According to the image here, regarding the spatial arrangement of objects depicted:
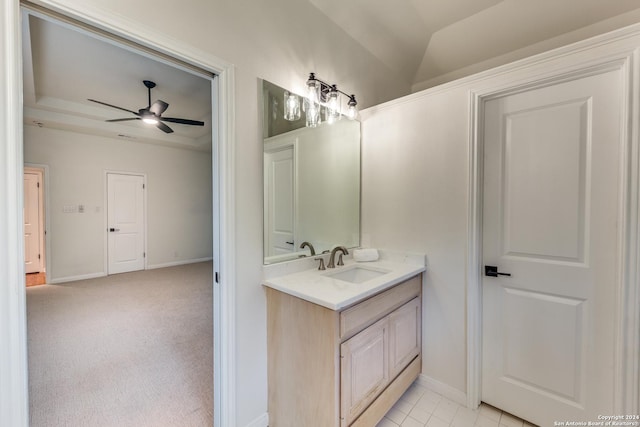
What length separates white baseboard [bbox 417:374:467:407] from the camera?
184 cm

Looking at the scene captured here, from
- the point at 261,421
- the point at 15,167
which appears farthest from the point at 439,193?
the point at 15,167

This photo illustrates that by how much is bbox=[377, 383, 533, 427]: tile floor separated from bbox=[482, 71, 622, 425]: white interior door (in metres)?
0.07

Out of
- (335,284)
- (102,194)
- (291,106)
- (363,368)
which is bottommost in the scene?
(363,368)

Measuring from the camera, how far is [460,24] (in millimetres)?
2334

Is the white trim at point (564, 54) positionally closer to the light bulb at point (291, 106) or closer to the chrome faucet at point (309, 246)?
the light bulb at point (291, 106)

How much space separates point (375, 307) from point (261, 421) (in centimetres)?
100

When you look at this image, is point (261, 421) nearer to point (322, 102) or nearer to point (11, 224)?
point (11, 224)

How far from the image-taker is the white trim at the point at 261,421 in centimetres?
158

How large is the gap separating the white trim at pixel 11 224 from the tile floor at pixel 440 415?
5.92 ft

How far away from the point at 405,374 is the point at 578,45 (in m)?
2.20

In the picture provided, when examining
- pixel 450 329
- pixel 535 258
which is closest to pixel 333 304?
pixel 450 329

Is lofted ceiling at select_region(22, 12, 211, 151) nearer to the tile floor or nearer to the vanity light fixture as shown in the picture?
the vanity light fixture

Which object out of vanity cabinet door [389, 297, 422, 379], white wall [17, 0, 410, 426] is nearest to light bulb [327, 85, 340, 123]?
white wall [17, 0, 410, 426]

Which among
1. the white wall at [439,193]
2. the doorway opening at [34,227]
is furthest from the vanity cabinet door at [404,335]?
the doorway opening at [34,227]
